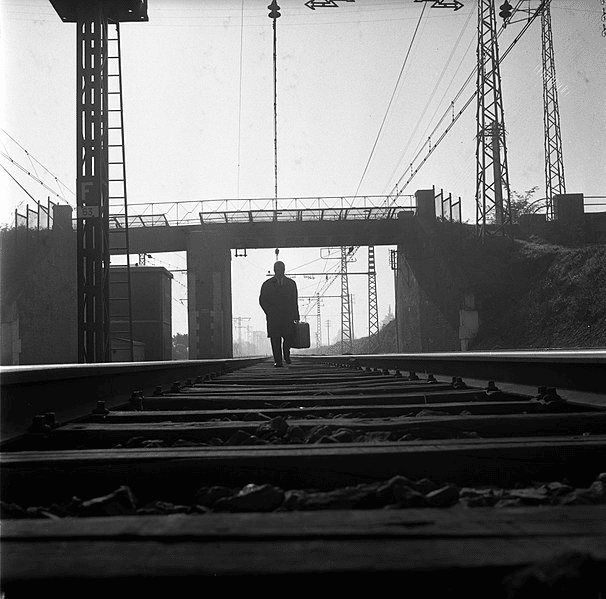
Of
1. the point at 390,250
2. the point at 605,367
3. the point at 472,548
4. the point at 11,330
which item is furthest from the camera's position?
the point at 390,250

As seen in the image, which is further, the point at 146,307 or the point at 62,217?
the point at 62,217

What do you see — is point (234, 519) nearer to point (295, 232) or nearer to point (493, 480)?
point (493, 480)

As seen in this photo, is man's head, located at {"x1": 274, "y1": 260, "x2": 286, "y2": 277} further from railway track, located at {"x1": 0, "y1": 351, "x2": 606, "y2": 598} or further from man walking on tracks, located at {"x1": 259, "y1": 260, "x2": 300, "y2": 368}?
railway track, located at {"x1": 0, "y1": 351, "x2": 606, "y2": 598}

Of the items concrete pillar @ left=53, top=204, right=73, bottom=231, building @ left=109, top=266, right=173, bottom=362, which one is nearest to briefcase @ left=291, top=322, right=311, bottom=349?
building @ left=109, top=266, right=173, bottom=362

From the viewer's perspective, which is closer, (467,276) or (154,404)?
(154,404)

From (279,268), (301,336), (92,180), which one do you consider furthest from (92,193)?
(301,336)

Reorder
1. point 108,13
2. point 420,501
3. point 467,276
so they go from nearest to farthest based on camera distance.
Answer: point 420,501, point 108,13, point 467,276

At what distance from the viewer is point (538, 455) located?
2115 mm

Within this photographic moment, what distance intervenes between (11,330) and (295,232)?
1368 centimetres

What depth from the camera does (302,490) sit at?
1920mm

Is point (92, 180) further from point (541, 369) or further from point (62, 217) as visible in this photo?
point (62, 217)

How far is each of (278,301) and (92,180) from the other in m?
3.20

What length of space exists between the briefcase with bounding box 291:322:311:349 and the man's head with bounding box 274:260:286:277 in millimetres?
1238

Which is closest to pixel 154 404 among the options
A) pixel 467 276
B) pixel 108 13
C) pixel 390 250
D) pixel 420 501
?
pixel 420 501
